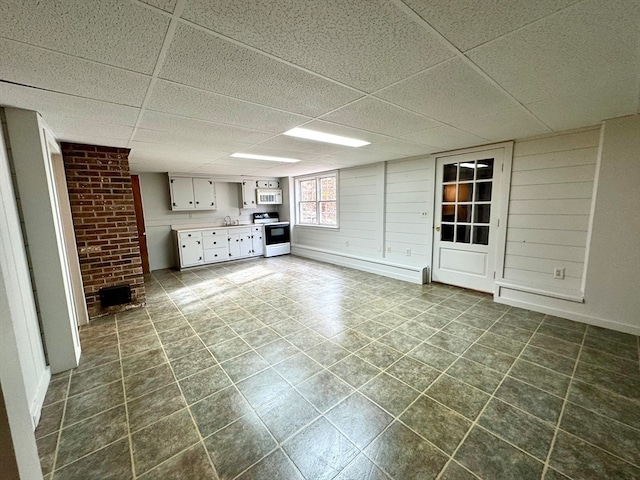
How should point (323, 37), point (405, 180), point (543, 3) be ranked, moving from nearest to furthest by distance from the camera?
point (543, 3) < point (323, 37) < point (405, 180)

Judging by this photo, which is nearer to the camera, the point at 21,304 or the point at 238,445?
the point at 238,445

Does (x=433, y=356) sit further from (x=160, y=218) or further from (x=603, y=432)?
(x=160, y=218)

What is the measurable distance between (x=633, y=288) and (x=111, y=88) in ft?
16.6

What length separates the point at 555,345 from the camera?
257 cm

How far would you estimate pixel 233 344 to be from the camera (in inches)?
108

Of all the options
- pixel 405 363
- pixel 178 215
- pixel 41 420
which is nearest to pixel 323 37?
pixel 405 363

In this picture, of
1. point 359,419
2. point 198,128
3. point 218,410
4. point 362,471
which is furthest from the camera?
point 198,128

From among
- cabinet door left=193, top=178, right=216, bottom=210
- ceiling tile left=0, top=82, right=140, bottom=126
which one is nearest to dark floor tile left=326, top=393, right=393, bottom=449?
ceiling tile left=0, top=82, right=140, bottom=126

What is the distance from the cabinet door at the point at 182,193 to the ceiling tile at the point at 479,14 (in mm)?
6172

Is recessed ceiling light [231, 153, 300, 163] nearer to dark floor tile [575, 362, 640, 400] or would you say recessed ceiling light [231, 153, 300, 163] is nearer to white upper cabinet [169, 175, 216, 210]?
white upper cabinet [169, 175, 216, 210]

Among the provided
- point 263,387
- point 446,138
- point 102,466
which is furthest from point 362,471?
point 446,138

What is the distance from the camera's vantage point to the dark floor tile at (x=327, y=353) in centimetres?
241

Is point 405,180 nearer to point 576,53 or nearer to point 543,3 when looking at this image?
point 576,53

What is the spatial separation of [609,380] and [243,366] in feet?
10.0
